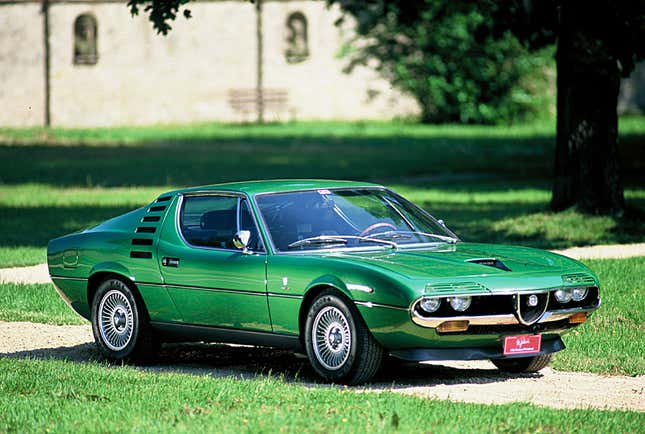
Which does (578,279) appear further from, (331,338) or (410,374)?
(331,338)

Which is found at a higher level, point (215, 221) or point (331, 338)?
point (215, 221)

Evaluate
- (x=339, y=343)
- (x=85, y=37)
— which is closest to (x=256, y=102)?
(x=85, y=37)

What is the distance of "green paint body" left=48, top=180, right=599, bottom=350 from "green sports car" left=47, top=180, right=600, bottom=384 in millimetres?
11

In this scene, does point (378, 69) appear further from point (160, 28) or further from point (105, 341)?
point (105, 341)

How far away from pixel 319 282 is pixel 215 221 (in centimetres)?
147

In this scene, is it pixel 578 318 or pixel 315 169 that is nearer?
pixel 578 318

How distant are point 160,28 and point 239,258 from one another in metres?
10.7

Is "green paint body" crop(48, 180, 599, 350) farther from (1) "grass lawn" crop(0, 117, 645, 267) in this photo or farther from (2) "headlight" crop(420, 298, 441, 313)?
(1) "grass lawn" crop(0, 117, 645, 267)

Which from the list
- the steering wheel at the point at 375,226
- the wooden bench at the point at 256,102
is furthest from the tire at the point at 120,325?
the wooden bench at the point at 256,102

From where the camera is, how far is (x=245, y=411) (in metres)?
8.10

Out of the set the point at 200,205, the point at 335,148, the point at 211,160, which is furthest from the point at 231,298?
the point at 335,148

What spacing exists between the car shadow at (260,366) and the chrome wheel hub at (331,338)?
18 centimetres

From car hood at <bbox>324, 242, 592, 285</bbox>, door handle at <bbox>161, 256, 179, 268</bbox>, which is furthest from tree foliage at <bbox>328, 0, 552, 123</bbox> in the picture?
car hood at <bbox>324, 242, 592, 285</bbox>

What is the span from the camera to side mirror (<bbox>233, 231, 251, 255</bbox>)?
9.79 metres
